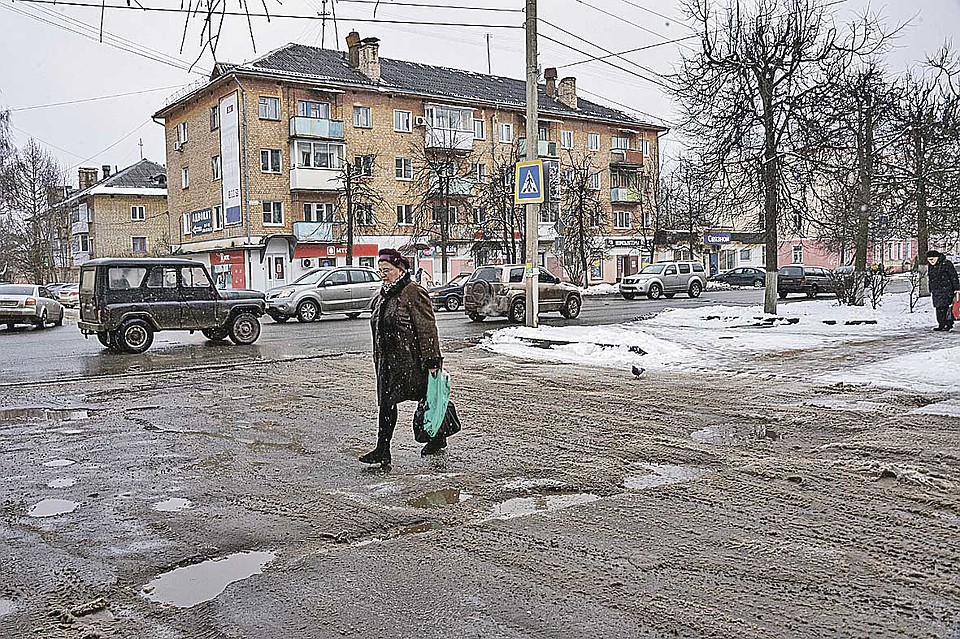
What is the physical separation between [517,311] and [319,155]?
30013mm

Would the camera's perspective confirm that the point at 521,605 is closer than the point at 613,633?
No

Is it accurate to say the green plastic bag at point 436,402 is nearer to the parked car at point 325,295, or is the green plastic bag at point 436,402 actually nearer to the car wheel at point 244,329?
the car wheel at point 244,329

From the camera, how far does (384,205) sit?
53.8 m

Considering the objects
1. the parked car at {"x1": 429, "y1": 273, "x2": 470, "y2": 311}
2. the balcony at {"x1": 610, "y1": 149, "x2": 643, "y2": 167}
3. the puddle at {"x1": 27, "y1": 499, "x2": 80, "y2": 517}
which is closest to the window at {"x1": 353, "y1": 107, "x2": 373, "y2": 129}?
the balcony at {"x1": 610, "y1": 149, "x2": 643, "y2": 167}

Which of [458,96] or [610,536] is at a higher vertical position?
[458,96]

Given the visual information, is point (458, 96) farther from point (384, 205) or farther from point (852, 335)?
point (852, 335)

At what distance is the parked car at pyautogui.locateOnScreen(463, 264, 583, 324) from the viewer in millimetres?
23875

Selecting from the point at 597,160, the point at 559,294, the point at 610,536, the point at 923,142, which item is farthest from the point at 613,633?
the point at 597,160

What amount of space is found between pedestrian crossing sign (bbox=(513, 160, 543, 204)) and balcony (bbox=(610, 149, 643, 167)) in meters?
49.2

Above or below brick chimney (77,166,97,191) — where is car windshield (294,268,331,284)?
below

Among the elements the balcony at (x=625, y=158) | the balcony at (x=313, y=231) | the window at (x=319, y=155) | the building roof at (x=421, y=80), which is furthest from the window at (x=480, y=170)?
the balcony at (x=625, y=158)

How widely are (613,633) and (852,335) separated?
16.4 meters

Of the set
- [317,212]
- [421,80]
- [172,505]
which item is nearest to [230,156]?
[317,212]

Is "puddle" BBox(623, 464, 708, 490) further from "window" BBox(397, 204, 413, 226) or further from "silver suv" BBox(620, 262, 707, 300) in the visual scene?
"window" BBox(397, 204, 413, 226)
